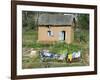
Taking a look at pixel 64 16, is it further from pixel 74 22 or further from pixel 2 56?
pixel 2 56

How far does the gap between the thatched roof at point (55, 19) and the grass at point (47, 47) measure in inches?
5.4

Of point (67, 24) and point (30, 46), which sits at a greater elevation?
point (67, 24)


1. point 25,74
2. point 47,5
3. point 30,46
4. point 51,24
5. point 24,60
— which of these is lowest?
point 25,74

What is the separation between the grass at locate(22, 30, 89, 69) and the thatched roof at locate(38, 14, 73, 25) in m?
0.14

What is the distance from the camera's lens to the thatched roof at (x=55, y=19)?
2002mm

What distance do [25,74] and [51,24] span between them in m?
0.53

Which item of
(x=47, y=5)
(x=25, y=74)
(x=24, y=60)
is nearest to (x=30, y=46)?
(x=24, y=60)

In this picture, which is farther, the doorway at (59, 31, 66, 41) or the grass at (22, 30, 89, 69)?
the doorway at (59, 31, 66, 41)

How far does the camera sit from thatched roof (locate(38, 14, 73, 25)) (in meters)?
2.00

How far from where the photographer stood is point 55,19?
2037mm

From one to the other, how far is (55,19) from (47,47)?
0.93 ft

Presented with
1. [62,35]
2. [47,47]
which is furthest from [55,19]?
[47,47]

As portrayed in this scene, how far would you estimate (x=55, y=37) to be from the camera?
2039 millimetres

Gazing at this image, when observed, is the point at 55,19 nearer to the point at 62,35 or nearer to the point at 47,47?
the point at 62,35
